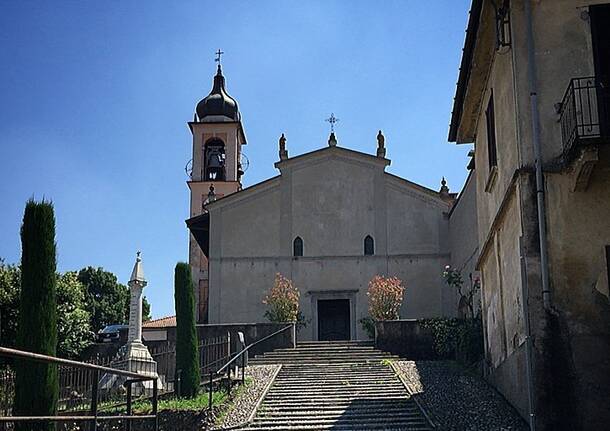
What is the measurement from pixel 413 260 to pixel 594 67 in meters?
22.3

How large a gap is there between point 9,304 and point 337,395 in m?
17.7

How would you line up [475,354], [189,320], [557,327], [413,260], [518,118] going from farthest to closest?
[413,260] → [189,320] → [475,354] → [518,118] → [557,327]

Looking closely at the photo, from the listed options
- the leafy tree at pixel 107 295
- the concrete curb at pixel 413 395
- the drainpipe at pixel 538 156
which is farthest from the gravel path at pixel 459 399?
Answer: the leafy tree at pixel 107 295

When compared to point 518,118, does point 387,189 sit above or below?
above

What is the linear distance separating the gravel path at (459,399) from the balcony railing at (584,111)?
15.9 feet

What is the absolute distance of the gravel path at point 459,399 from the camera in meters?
15.2

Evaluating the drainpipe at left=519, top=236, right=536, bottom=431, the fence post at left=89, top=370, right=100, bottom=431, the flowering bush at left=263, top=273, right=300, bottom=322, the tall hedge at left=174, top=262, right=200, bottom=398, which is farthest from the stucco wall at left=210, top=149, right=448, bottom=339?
the fence post at left=89, top=370, right=100, bottom=431

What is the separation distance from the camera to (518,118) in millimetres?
13336

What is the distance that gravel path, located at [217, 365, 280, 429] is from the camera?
17.6 meters

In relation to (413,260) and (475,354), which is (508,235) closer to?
(475,354)

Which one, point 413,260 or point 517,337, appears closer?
point 517,337

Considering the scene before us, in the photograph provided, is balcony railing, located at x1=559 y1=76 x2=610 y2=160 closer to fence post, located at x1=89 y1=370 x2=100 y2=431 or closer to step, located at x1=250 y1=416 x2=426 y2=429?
step, located at x1=250 y1=416 x2=426 y2=429

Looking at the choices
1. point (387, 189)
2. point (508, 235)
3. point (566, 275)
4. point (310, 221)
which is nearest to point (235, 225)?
point (310, 221)

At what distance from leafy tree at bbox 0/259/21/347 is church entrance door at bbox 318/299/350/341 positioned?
11.9m
